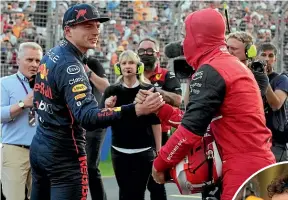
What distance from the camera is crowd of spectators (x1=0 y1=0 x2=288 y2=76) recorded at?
1222 centimetres

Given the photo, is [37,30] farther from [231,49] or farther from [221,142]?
[221,142]

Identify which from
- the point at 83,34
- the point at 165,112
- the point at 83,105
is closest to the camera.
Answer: the point at 83,105

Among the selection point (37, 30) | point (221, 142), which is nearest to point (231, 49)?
point (221, 142)

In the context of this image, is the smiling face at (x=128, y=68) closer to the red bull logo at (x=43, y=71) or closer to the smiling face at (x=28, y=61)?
the smiling face at (x=28, y=61)

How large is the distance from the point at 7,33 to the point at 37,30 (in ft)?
2.10

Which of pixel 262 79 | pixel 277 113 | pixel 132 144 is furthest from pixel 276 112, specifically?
pixel 132 144

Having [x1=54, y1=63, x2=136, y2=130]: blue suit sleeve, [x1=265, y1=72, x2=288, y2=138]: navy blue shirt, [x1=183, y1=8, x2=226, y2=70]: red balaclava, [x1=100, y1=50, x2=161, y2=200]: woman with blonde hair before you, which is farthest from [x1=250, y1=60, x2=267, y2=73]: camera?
[x1=54, y1=63, x2=136, y2=130]: blue suit sleeve

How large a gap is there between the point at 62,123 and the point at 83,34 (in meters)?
0.66

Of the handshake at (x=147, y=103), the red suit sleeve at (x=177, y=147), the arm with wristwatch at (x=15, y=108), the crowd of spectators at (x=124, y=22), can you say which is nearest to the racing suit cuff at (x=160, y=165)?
the red suit sleeve at (x=177, y=147)

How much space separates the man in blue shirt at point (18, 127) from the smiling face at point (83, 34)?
1.85m

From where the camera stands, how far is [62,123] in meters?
4.16

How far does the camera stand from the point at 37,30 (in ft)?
40.1

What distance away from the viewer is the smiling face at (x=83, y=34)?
426 centimetres

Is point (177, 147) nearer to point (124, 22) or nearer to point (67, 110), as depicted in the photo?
point (67, 110)
